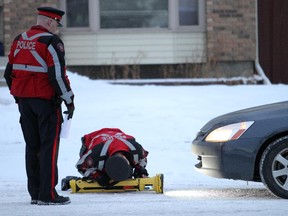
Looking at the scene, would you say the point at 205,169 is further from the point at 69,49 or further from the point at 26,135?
the point at 69,49

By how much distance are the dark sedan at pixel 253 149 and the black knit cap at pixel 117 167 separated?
2.61 ft

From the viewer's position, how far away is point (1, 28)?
20453mm

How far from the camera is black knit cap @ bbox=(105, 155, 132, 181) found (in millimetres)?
9922

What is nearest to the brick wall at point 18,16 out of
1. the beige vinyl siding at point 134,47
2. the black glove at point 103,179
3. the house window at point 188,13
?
the beige vinyl siding at point 134,47

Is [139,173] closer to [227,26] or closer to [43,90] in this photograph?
[43,90]

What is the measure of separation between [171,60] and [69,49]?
2.06 metres

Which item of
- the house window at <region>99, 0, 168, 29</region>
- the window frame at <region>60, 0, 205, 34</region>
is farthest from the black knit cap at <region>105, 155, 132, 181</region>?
the house window at <region>99, 0, 168, 29</region>

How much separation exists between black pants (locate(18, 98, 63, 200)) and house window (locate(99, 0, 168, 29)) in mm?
11503

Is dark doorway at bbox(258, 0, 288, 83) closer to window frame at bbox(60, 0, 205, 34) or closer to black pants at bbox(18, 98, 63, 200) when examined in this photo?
window frame at bbox(60, 0, 205, 34)

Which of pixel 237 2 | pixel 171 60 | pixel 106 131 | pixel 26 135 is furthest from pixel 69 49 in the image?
pixel 26 135

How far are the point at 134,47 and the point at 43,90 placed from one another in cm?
1134

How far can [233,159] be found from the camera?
966 centimetres

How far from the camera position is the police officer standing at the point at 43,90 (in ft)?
29.2

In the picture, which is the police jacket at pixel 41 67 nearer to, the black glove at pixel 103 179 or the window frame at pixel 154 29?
the black glove at pixel 103 179
